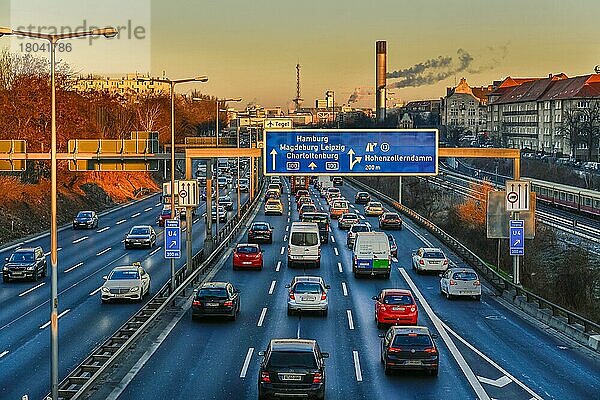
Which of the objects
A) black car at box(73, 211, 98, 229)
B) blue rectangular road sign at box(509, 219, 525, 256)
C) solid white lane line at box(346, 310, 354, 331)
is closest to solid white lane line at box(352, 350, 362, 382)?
solid white lane line at box(346, 310, 354, 331)

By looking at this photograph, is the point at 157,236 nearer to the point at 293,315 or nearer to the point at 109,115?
the point at 293,315

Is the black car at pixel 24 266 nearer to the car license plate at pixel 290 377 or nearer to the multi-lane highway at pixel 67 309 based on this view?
the multi-lane highway at pixel 67 309

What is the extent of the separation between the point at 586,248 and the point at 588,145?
7417 centimetres

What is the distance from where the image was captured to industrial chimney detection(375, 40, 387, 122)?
157 m


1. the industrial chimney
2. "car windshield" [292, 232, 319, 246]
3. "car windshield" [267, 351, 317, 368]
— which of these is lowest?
"car windshield" [267, 351, 317, 368]

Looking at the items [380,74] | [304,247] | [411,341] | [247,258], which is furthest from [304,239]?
[380,74]

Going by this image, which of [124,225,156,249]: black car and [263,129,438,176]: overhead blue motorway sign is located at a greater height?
[263,129,438,176]: overhead blue motorway sign

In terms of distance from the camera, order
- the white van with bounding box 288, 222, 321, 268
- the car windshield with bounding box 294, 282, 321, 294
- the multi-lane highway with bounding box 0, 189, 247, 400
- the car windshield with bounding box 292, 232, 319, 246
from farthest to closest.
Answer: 1. the car windshield with bounding box 292, 232, 319, 246
2. the white van with bounding box 288, 222, 321, 268
3. the car windshield with bounding box 294, 282, 321, 294
4. the multi-lane highway with bounding box 0, 189, 247, 400

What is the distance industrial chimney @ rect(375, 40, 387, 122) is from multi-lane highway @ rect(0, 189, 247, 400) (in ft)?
310

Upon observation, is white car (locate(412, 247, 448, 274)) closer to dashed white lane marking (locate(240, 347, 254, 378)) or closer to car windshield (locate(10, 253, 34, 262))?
car windshield (locate(10, 253, 34, 262))

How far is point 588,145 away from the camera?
439 ft

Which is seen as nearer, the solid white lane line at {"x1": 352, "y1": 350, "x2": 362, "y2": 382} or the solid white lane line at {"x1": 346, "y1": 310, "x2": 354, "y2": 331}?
the solid white lane line at {"x1": 352, "y1": 350, "x2": 362, "y2": 382}

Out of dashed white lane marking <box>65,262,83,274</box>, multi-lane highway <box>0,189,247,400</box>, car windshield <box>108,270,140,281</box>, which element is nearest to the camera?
multi-lane highway <box>0,189,247,400</box>

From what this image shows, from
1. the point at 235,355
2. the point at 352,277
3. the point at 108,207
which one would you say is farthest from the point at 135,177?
the point at 235,355
